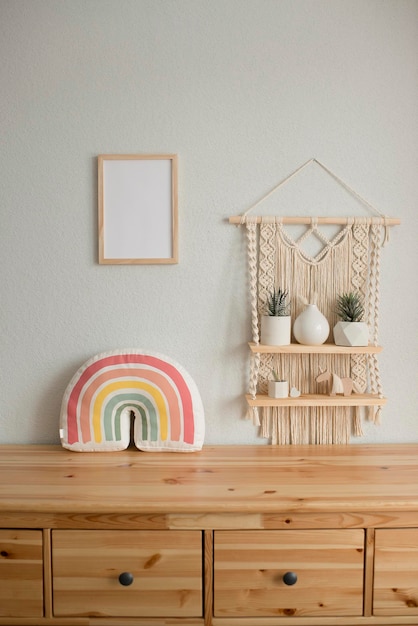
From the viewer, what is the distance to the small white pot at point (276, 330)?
5.48 feet

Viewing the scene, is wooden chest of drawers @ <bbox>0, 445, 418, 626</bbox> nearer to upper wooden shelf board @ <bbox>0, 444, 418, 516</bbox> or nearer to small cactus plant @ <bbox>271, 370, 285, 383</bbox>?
upper wooden shelf board @ <bbox>0, 444, 418, 516</bbox>

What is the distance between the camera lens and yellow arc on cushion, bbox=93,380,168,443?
1.67 metres

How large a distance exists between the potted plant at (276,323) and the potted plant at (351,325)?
17 cm

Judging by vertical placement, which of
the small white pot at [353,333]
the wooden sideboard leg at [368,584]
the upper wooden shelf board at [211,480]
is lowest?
the wooden sideboard leg at [368,584]

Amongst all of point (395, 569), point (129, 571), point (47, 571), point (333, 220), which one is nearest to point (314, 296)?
point (333, 220)

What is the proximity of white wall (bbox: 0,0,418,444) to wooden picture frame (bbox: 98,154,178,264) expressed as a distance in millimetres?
39

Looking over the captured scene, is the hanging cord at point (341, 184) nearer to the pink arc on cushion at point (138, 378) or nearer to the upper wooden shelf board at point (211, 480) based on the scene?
the pink arc on cushion at point (138, 378)

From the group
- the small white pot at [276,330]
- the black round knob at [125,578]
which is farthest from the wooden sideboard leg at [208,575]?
the small white pot at [276,330]

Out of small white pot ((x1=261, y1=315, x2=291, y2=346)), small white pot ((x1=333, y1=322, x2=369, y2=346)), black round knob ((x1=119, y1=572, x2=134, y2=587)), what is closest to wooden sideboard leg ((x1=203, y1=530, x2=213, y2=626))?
black round knob ((x1=119, y1=572, x2=134, y2=587))

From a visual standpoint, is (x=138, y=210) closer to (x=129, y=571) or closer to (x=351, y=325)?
(x=351, y=325)

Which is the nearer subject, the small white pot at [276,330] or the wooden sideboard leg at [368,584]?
the wooden sideboard leg at [368,584]

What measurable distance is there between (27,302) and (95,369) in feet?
1.09

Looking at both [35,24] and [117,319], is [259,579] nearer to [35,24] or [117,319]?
[117,319]

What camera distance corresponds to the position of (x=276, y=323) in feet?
5.47
